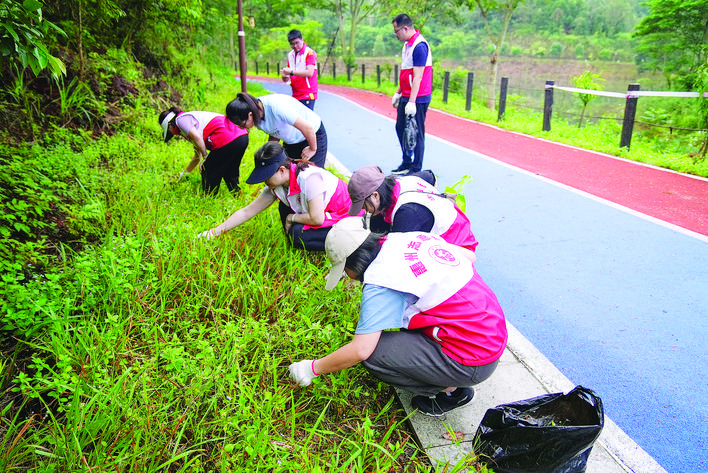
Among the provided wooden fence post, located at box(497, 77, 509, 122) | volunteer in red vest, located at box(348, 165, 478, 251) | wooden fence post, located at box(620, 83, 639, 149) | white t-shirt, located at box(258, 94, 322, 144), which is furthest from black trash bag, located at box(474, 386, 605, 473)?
wooden fence post, located at box(497, 77, 509, 122)

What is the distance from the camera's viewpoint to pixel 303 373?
97.0 inches

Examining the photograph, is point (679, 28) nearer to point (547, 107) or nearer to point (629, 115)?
point (547, 107)

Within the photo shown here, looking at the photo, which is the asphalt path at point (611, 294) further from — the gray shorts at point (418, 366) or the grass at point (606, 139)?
the gray shorts at point (418, 366)

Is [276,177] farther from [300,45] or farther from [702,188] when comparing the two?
[702,188]

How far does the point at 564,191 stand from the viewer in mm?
6020

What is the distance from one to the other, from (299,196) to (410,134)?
2766 millimetres

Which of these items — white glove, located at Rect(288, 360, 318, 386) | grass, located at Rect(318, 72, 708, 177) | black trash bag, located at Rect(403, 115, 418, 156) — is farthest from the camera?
grass, located at Rect(318, 72, 708, 177)

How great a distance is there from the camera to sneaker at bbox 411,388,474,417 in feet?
8.35

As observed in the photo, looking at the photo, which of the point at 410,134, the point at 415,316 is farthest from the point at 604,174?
the point at 415,316

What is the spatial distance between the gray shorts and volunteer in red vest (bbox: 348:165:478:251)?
753mm

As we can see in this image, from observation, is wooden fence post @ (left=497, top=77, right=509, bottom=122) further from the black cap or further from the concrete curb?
the concrete curb

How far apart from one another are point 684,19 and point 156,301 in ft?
69.6

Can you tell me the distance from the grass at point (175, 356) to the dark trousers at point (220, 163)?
3.07ft

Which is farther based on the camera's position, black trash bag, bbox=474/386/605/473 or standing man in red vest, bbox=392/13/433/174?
standing man in red vest, bbox=392/13/433/174
